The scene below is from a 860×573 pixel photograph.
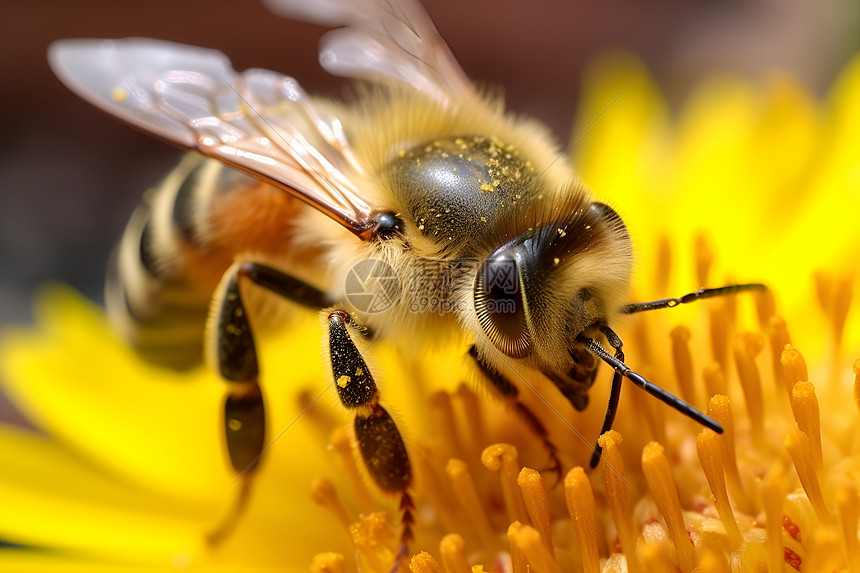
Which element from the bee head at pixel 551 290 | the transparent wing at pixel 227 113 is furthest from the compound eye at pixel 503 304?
the transparent wing at pixel 227 113

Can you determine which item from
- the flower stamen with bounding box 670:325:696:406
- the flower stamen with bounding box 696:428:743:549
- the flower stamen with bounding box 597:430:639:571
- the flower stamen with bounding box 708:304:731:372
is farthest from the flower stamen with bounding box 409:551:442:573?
the flower stamen with bounding box 708:304:731:372

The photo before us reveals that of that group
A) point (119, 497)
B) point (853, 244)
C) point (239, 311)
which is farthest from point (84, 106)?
point (853, 244)

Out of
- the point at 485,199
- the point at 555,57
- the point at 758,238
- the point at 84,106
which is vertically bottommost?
the point at 84,106

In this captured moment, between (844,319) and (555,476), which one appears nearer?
(555,476)

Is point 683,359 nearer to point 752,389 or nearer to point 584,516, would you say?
point 752,389

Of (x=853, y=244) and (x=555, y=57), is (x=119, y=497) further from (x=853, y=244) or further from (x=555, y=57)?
(x=555, y=57)

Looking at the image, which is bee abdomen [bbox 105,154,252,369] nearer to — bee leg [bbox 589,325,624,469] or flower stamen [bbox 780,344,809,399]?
bee leg [bbox 589,325,624,469]
